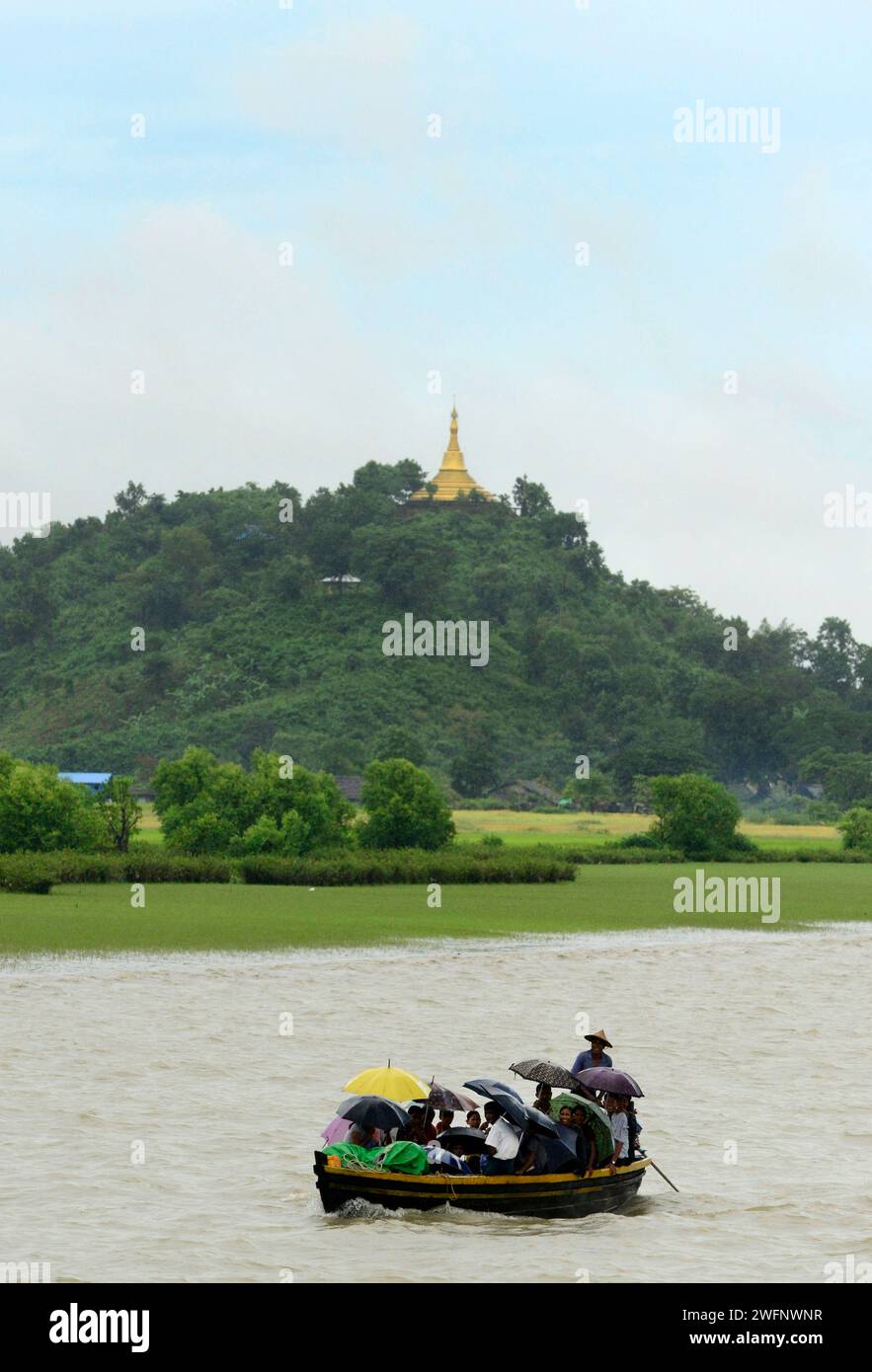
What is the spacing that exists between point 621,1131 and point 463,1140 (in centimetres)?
183

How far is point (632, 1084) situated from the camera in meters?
20.3

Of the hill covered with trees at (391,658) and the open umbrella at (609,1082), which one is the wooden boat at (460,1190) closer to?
the open umbrella at (609,1082)

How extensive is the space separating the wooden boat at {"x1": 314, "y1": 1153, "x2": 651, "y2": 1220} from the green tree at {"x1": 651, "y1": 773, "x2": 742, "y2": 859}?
67.5 meters

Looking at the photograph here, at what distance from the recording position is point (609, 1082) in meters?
20.3

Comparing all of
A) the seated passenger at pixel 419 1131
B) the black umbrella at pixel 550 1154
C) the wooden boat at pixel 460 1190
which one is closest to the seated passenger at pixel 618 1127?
the black umbrella at pixel 550 1154

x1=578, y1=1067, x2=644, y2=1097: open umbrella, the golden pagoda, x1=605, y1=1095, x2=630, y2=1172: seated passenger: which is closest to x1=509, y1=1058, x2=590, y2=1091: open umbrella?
x1=578, y1=1067, x2=644, y2=1097: open umbrella

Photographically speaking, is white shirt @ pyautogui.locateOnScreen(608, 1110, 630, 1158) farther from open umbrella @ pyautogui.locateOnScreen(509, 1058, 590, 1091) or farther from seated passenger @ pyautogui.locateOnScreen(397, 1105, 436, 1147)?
seated passenger @ pyautogui.locateOnScreen(397, 1105, 436, 1147)

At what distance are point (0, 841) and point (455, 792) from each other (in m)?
76.7

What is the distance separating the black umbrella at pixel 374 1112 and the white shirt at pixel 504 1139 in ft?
2.98

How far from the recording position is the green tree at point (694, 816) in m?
86.6

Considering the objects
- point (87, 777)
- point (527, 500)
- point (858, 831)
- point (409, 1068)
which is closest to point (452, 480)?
point (527, 500)

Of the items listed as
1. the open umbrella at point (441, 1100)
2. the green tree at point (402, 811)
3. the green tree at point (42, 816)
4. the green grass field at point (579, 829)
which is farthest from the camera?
the green grass field at point (579, 829)
